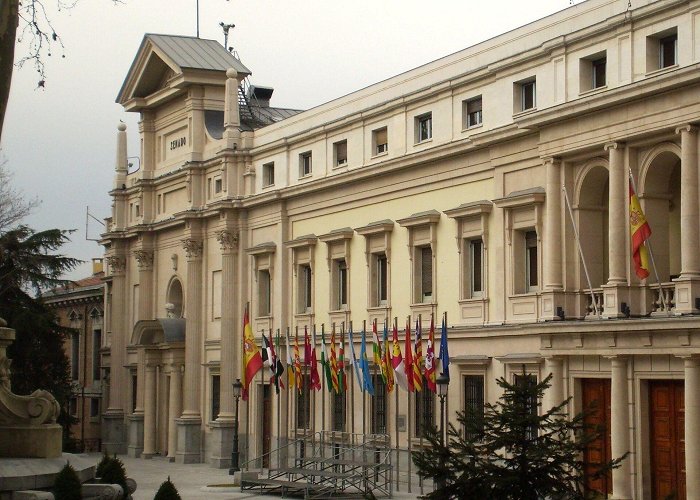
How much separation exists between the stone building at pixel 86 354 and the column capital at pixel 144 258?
10.3 meters

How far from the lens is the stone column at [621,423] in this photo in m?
33.3

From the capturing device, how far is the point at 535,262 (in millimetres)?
38406

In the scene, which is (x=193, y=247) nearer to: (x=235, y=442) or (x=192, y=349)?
(x=192, y=349)

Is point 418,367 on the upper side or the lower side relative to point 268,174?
lower

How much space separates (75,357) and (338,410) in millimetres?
34182

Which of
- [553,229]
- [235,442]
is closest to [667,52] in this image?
[553,229]

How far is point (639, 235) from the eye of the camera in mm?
32281

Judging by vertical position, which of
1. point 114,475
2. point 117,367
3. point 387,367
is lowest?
point 114,475

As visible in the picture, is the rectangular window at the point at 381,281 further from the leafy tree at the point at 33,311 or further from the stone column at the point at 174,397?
the leafy tree at the point at 33,311

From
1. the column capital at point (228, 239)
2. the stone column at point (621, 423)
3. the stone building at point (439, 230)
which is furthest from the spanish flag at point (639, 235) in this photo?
the column capital at point (228, 239)

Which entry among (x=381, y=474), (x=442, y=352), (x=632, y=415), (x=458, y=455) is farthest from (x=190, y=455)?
(x=458, y=455)

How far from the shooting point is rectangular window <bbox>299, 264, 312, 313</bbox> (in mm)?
50844

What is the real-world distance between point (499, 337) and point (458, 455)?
2330cm

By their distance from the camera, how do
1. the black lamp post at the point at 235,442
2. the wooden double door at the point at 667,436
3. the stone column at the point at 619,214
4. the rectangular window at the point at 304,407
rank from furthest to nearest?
the black lamp post at the point at 235,442, the rectangular window at the point at 304,407, the stone column at the point at 619,214, the wooden double door at the point at 667,436
